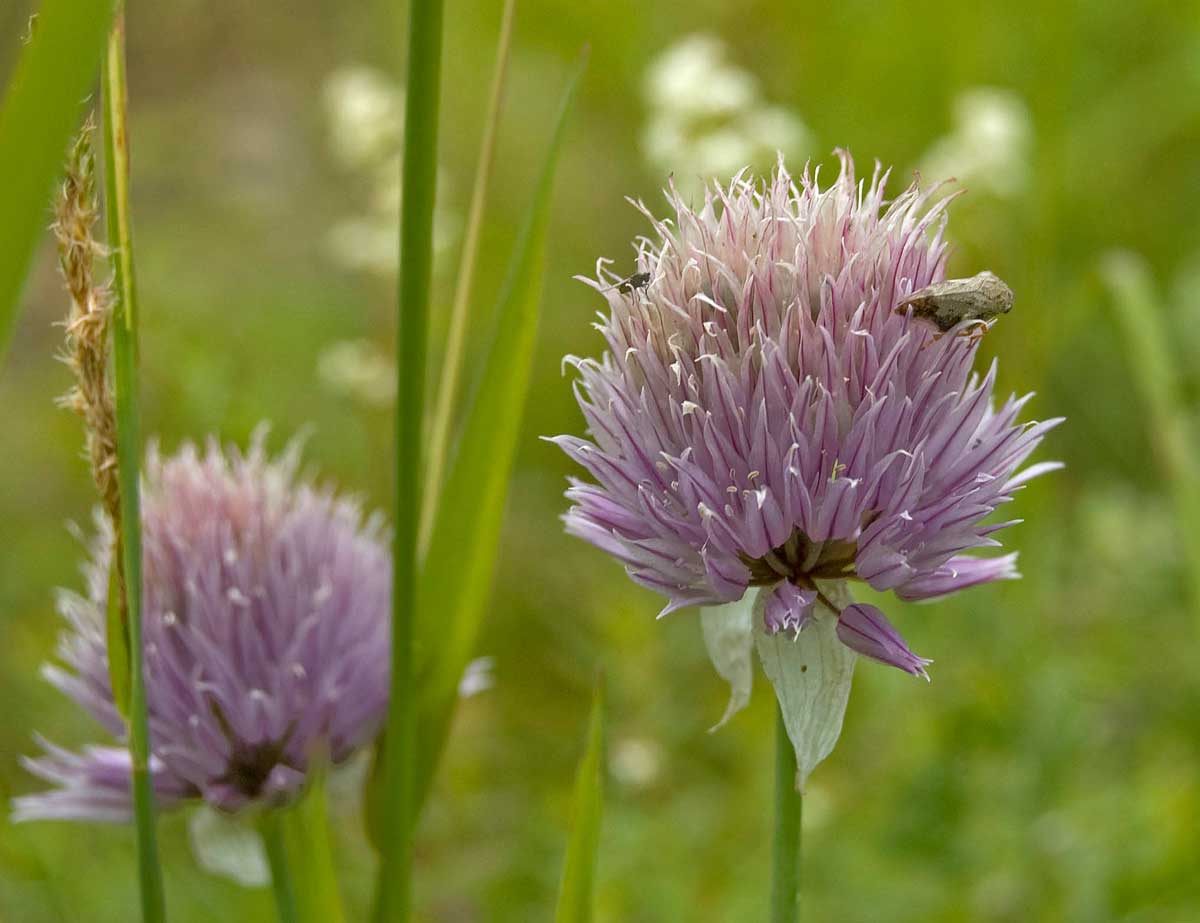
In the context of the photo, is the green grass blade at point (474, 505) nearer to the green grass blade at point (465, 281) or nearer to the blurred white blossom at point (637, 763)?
the green grass blade at point (465, 281)

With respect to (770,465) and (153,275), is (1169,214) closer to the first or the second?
(153,275)

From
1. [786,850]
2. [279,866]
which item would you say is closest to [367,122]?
[279,866]

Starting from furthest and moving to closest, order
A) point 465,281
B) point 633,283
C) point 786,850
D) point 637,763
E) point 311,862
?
point 637,763, point 465,281, point 311,862, point 633,283, point 786,850

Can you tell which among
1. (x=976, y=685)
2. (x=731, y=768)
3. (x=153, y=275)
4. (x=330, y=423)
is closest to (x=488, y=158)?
(x=976, y=685)

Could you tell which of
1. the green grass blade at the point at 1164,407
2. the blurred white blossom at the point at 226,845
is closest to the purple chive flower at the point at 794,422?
the blurred white blossom at the point at 226,845

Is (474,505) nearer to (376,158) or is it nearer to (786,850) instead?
(786,850)

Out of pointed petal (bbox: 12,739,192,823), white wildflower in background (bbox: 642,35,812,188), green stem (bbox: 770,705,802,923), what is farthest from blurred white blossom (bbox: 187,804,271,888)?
white wildflower in background (bbox: 642,35,812,188)
